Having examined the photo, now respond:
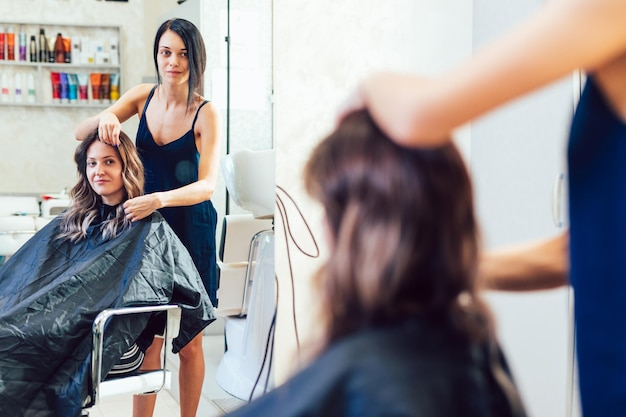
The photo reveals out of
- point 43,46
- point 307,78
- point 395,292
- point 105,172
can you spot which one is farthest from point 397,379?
point 43,46

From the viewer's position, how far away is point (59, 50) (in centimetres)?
249

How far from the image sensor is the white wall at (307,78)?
8.61 feet

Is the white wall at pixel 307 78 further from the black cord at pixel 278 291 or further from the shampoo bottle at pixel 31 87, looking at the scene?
the shampoo bottle at pixel 31 87

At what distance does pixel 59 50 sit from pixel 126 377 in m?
1.12

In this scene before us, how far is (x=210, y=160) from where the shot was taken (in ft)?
8.23

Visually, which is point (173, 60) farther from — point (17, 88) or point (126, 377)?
point (126, 377)

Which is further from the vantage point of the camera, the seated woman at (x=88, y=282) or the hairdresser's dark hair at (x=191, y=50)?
the hairdresser's dark hair at (x=191, y=50)

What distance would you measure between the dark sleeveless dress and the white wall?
1.61 m

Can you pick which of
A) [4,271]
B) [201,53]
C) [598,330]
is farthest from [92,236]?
[598,330]

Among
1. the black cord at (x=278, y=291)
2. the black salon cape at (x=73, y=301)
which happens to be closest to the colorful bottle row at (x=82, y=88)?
the black salon cape at (x=73, y=301)

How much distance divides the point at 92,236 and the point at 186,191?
360mm

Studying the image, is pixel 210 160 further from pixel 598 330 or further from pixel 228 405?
pixel 598 330

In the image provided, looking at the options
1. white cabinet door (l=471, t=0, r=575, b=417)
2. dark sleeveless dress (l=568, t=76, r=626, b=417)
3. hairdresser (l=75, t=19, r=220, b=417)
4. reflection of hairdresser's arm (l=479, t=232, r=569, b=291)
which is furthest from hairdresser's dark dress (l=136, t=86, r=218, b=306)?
dark sleeveless dress (l=568, t=76, r=626, b=417)

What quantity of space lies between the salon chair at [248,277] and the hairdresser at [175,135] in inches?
3.8
